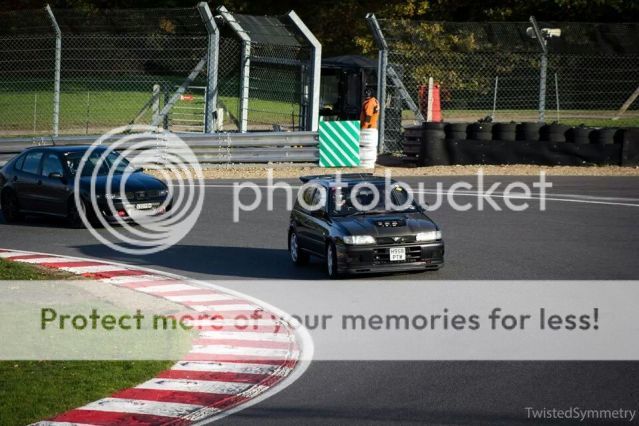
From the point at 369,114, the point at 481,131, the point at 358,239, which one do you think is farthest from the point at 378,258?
the point at 369,114

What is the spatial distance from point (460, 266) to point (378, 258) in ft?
5.16

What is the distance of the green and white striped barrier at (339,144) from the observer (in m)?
29.2

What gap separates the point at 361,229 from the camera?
1546 cm

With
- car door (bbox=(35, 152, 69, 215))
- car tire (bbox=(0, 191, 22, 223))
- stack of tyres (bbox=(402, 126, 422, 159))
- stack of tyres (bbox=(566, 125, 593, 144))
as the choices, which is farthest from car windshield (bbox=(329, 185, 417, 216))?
stack of tyres (bbox=(402, 126, 422, 159))

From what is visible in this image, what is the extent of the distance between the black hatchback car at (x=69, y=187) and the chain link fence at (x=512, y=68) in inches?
468

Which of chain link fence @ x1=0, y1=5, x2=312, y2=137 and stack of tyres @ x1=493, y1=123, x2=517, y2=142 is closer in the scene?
stack of tyres @ x1=493, y1=123, x2=517, y2=142

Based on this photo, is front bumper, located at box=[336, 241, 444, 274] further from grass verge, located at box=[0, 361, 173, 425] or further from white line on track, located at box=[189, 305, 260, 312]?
grass verge, located at box=[0, 361, 173, 425]

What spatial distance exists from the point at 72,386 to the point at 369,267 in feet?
18.8

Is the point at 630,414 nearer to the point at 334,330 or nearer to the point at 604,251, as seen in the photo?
the point at 334,330

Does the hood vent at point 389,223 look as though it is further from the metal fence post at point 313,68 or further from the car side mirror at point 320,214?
the metal fence post at point 313,68

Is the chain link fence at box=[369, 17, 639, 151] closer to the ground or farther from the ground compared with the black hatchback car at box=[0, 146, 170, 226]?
farther from the ground

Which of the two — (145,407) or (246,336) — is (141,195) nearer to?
(246,336)

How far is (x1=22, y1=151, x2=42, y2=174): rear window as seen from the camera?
2198 cm

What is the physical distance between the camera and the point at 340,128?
29.2m
